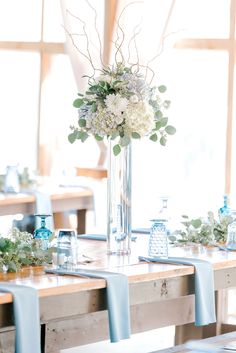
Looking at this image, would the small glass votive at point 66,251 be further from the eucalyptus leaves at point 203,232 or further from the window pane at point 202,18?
the window pane at point 202,18

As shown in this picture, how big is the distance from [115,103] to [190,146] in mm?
3784

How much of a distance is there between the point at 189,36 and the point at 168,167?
1.00 m

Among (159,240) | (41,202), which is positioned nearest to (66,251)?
(159,240)

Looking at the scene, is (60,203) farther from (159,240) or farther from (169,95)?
(159,240)

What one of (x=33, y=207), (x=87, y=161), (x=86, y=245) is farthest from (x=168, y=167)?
(x=86, y=245)

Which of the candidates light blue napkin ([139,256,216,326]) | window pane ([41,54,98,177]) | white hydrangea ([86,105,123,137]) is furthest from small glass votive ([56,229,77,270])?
window pane ([41,54,98,177])

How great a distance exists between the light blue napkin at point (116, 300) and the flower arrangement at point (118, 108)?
0.72 meters

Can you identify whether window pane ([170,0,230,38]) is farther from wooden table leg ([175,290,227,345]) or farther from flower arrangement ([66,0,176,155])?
flower arrangement ([66,0,176,155])

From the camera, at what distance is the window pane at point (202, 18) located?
314 inches

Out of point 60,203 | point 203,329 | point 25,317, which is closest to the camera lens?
point 25,317

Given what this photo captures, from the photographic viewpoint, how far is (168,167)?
8.25 metres

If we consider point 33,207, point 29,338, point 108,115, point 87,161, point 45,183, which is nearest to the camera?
point 29,338

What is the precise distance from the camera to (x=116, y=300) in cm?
393

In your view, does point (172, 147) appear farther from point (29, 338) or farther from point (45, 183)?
point (29, 338)
